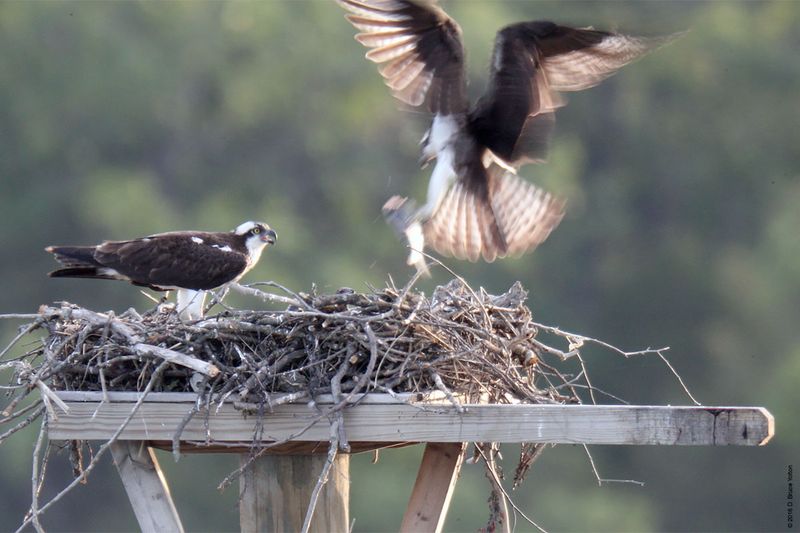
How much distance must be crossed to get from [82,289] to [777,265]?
26.6ft

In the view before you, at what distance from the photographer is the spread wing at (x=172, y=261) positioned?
566 cm

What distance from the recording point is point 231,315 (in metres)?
4.08

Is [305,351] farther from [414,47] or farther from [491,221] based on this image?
[491,221]

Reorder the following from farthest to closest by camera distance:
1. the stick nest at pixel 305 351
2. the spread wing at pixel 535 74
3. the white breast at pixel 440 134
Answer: the white breast at pixel 440 134 → the spread wing at pixel 535 74 → the stick nest at pixel 305 351

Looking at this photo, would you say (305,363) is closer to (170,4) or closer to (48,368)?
(48,368)

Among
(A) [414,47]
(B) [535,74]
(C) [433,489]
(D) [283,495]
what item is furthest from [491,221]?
(D) [283,495]

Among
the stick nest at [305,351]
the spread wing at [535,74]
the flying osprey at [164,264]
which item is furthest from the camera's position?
the flying osprey at [164,264]

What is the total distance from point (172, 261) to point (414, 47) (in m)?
1.38

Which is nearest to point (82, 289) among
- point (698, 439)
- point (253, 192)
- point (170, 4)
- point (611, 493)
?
point (253, 192)

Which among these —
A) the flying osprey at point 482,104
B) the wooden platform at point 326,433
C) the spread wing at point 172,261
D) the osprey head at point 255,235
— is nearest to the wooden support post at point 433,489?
the wooden platform at point 326,433

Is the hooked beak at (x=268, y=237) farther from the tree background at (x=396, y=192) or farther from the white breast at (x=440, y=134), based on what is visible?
the tree background at (x=396, y=192)

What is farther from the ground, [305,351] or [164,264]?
[305,351]

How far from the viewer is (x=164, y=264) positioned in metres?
5.71

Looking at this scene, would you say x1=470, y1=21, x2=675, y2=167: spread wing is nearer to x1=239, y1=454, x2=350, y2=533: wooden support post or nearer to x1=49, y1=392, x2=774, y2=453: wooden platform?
x1=49, y1=392, x2=774, y2=453: wooden platform
